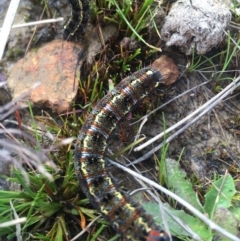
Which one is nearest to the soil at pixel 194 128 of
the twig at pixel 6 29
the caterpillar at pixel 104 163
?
the caterpillar at pixel 104 163

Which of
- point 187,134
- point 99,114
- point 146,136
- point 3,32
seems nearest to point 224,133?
point 187,134

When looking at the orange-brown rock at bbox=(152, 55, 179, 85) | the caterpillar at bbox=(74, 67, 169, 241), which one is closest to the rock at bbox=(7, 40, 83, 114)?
the caterpillar at bbox=(74, 67, 169, 241)

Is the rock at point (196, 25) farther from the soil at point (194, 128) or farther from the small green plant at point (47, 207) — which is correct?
the small green plant at point (47, 207)

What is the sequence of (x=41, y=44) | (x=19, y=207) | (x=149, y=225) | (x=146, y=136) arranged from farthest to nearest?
(x=41, y=44)
(x=146, y=136)
(x=19, y=207)
(x=149, y=225)

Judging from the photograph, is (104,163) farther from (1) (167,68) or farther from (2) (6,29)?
(2) (6,29)

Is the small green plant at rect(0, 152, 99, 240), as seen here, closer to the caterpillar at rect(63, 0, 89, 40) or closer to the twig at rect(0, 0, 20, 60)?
the twig at rect(0, 0, 20, 60)

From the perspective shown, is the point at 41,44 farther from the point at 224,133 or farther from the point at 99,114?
the point at 224,133
